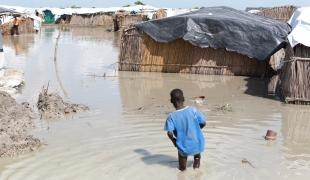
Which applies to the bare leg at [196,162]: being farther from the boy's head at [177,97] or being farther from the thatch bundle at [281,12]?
the thatch bundle at [281,12]

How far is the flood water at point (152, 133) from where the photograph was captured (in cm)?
575

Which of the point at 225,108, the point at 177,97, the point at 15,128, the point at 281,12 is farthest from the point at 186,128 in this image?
the point at 281,12

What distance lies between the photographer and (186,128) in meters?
5.18

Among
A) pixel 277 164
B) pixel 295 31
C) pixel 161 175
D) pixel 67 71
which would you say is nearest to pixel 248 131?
pixel 277 164

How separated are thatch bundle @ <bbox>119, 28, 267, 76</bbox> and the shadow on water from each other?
23.6 ft

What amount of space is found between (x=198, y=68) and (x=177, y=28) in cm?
133

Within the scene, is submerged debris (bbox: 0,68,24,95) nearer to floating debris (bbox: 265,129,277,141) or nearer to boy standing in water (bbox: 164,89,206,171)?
floating debris (bbox: 265,129,277,141)

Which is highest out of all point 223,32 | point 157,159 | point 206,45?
point 223,32

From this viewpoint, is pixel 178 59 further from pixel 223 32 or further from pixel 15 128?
pixel 15 128

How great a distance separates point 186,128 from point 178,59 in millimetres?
8641

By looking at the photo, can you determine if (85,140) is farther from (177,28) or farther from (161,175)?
(177,28)

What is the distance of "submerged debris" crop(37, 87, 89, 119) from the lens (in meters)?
8.49

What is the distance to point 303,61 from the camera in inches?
371

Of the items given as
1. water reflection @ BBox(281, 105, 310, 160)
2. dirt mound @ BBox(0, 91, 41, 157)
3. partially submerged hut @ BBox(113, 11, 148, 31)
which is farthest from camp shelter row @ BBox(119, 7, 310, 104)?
partially submerged hut @ BBox(113, 11, 148, 31)
